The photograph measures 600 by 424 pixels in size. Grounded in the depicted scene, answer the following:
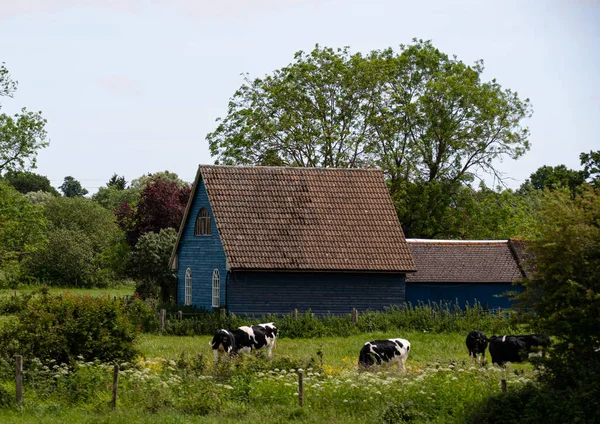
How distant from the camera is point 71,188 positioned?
161m

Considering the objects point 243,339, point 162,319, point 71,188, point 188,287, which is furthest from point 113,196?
point 243,339

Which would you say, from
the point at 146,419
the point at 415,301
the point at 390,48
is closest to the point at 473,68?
the point at 390,48

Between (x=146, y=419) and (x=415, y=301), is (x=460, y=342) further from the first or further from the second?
(x=146, y=419)

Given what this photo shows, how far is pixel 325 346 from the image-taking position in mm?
32344

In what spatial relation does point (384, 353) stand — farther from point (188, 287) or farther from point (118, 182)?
point (118, 182)

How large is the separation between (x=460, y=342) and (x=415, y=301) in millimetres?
9771

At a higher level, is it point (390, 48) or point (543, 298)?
point (390, 48)

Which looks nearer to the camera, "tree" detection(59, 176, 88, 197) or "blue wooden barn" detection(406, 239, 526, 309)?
"blue wooden barn" detection(406, 239, 526, 309)

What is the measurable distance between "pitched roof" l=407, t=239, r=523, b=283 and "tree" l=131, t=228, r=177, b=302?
14177mm

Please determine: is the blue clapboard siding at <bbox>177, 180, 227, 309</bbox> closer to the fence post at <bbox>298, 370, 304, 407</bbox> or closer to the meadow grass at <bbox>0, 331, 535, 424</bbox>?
the meadow grass at <bbox>0, 331, 535, 424</bbox>

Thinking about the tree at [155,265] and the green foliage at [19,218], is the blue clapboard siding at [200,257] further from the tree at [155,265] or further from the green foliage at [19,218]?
the green foliage at [19,218]

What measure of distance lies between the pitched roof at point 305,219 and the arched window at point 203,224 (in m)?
1.58

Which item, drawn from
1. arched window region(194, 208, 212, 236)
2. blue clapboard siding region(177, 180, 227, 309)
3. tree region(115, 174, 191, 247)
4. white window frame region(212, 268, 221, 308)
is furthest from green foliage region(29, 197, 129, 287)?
white window frame region(212, 268, 221, 308)

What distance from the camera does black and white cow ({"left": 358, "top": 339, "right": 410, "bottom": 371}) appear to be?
25.3 metres
